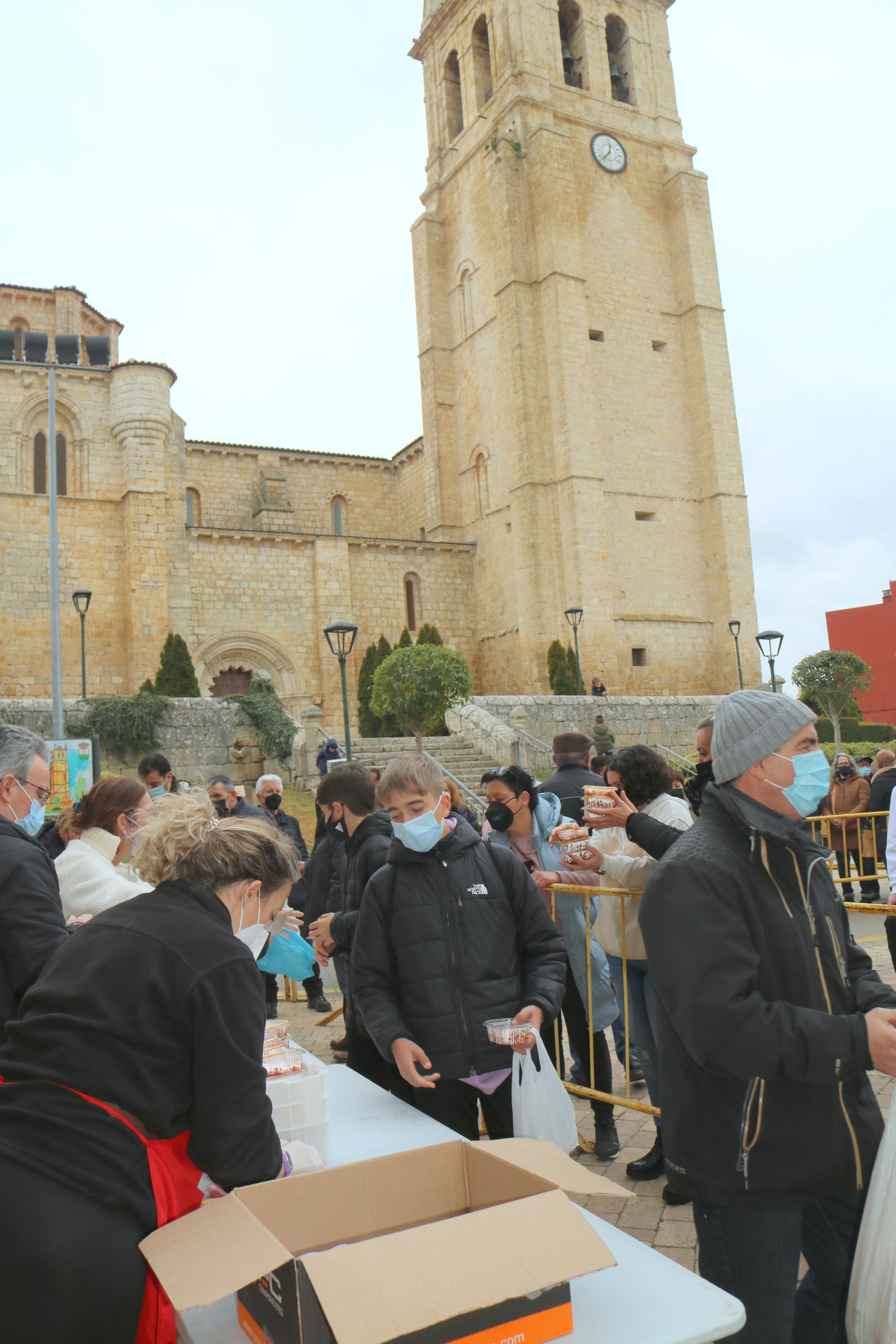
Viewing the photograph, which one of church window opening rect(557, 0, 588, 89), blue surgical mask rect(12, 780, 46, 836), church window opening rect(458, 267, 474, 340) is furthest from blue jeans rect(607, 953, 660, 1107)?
church window opening rect(557, 0, 588, 89)

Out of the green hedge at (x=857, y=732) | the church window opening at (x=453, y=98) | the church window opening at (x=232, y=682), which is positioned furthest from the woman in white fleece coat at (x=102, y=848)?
the church window opening at (x=453, y=98)

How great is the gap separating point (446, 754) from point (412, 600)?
31.9ft

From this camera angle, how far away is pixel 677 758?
825 inches

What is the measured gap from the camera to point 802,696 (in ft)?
87.5

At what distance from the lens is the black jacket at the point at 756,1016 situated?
197 cm

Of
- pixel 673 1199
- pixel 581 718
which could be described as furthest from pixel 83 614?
pixel 673 1199

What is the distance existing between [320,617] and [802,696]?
548 inches

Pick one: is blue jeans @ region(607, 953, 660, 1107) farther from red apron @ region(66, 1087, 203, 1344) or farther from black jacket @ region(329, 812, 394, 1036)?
red apron @ region(66, 1087, 203, 1344)

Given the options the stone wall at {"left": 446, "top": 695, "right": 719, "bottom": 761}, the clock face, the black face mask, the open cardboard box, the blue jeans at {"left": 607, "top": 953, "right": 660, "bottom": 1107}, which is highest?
the clock face

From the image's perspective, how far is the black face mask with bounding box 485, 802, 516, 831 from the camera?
488cm

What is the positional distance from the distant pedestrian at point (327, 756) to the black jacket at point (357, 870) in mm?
11460

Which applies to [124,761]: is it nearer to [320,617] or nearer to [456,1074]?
[320,617]

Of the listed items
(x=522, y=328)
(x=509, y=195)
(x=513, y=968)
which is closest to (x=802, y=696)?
(x=522, y=328)

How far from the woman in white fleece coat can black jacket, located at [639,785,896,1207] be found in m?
2.43
